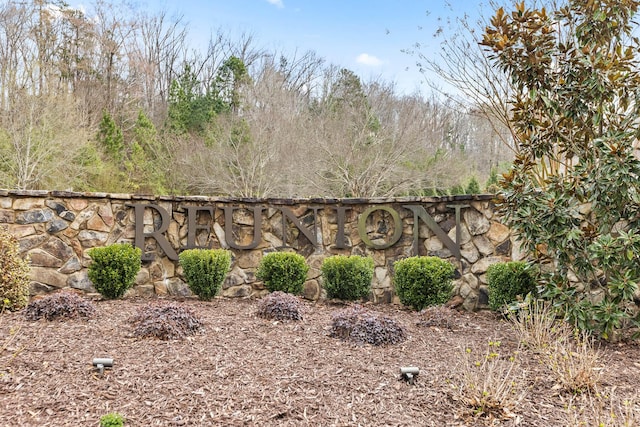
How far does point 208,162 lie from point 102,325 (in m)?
11.3

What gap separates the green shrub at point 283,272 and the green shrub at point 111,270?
56.3 inches

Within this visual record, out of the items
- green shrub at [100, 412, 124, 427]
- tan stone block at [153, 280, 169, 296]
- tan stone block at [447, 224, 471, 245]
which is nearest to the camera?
green shrub at [100, 412, 124, 427]

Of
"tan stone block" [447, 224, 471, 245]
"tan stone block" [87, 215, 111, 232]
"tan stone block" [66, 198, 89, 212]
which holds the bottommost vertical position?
"tan stone block" [447, 224, 471, 245]

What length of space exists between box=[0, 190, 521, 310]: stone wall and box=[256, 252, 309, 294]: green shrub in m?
0.58

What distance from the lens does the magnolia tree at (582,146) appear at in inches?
169

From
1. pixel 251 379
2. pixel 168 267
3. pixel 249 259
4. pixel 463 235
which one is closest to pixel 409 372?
pixel 251 379

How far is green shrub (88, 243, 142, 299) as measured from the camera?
5.45 metres

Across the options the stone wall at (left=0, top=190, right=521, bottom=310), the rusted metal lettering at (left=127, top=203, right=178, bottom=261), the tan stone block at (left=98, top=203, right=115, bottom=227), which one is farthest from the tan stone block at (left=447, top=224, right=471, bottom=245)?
the tan stone block at (left=98, top=203, right=115, bottom=227)

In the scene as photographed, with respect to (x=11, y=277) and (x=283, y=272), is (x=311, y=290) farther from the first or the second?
(x=11, y=277)

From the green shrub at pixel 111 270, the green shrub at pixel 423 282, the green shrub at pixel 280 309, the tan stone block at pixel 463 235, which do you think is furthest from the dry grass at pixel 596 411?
the green shrub at pixel 111 270

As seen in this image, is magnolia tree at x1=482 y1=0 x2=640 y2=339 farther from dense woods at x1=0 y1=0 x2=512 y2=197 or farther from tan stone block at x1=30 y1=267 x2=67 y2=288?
dense woods at x1=0 y1=0 x2=512 y2=197

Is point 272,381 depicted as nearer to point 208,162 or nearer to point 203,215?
point 203,215

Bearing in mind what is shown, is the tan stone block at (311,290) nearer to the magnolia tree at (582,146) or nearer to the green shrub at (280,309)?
the green shrub at (280,309)

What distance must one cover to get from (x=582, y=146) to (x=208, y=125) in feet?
43.8
